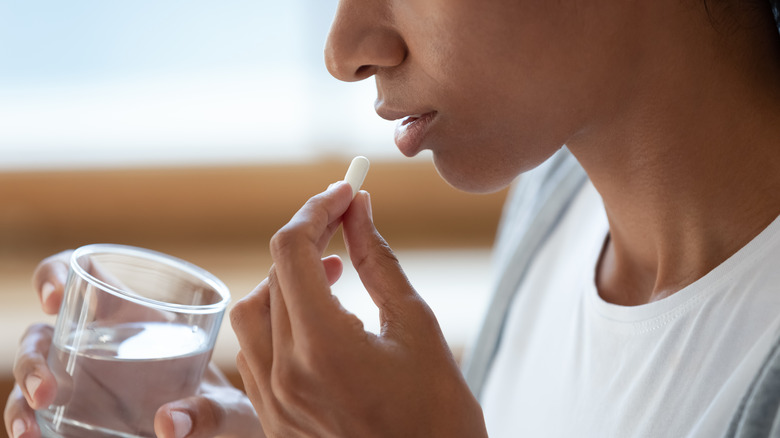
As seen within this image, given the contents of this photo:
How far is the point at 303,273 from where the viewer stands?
1.52 feet

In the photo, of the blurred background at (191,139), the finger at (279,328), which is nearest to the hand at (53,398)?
the finger at (279,328)

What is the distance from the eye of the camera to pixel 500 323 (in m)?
0.81

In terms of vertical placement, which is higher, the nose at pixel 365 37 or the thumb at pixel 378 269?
the nose at pixel 365 37

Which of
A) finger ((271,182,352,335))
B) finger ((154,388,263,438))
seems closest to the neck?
finger ((271,182,352,335))

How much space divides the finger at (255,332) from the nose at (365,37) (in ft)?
0.60

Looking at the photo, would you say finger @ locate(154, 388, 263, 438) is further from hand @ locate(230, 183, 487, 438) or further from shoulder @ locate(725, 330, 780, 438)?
shoulder @ locate(725, 330, 780, 438)

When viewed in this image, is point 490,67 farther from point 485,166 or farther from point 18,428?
point 18,428

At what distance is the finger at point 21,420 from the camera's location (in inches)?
22.6

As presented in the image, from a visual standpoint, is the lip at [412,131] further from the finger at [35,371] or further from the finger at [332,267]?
the finger at [35,371]

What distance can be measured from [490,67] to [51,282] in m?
0.41

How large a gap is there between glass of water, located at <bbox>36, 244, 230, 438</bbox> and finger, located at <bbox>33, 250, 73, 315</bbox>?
0.08 meters

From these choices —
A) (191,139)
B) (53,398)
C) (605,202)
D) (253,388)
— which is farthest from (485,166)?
(191,139)

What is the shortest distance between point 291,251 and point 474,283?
4.03 feet

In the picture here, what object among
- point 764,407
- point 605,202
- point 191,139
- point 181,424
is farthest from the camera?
point 191,139
